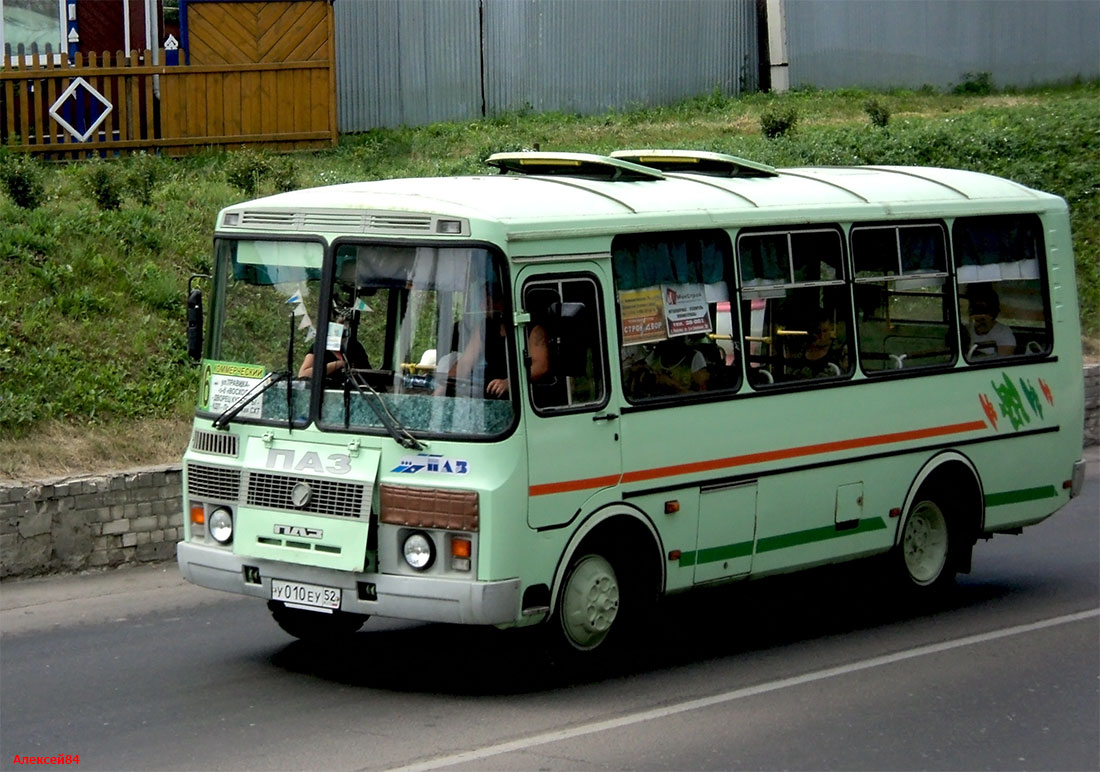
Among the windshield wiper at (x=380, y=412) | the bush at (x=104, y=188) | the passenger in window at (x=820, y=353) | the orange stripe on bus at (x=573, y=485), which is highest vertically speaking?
the bush at (x=104, y=188)

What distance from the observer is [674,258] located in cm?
923

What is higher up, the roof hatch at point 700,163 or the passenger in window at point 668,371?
the roof hatch at point 700,163

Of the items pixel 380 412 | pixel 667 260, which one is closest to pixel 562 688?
pixel 380 412

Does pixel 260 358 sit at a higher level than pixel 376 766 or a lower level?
higher

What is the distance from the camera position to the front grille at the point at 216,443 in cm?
867

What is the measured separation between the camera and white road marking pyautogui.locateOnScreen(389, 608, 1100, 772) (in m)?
7.28

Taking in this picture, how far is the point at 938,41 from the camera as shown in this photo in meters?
31.3

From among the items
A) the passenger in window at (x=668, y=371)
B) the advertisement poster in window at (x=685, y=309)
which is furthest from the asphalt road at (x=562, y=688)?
the advertisement poster in window at (x=685, y=309)

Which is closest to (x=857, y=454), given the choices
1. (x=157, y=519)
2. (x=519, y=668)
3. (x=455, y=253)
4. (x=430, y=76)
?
(x=519, y=668)

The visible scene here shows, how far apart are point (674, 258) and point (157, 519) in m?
4.94

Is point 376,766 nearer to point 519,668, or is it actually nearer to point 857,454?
point 519,668

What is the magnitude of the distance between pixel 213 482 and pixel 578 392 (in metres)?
2.07

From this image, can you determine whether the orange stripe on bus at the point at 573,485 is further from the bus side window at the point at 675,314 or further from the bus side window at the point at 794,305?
the bus side window at the point at 794,305

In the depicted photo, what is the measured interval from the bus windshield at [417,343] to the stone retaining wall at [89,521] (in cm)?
391
